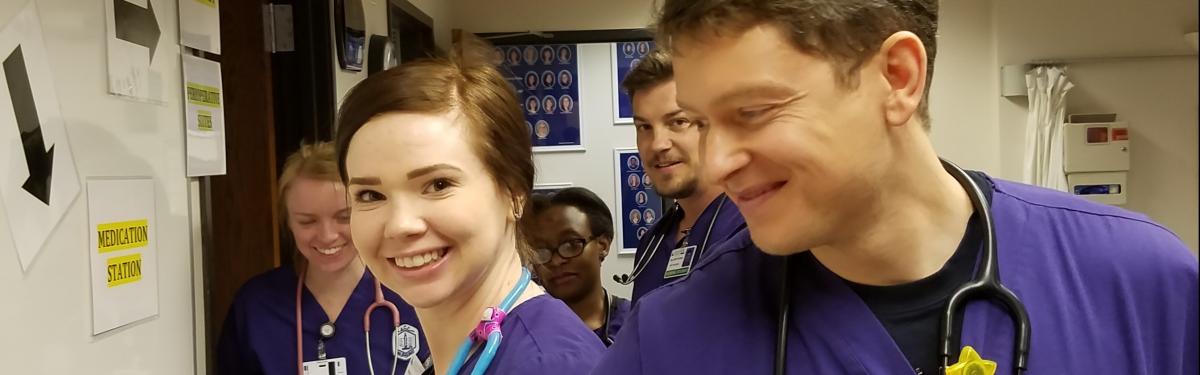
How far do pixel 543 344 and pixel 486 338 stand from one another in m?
0.08

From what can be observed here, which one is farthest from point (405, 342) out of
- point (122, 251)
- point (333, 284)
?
point (122, 251)

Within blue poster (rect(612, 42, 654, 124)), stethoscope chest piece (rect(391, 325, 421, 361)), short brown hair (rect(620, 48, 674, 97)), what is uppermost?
blue poster (rect(612, 42, 654, 124))

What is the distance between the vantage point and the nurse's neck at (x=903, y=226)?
80cm

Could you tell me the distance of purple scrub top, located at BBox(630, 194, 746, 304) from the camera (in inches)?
72.2

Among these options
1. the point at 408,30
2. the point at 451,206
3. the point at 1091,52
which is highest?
the point at 408,30

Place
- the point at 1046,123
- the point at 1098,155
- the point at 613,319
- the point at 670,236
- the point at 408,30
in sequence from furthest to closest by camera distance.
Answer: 1. the point at 1046,123
2. the point at 1098,155
3. the point at 408,30
4. the point at 613,319
5. the point at 670,236

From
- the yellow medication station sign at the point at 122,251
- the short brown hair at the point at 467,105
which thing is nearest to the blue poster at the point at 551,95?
the yellow medication station sign at the point at 122,251

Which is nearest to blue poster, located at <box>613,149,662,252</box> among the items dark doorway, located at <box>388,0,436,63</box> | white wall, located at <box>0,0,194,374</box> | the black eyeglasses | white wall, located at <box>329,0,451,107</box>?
white wall, located at <box>329,0,451,107</box>

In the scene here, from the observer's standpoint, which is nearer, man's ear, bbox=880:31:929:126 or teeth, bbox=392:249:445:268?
man's ear, bbox=880:31:929:126

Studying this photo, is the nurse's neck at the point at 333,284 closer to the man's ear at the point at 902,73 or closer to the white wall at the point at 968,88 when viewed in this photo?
the man's ear at the point at 902,73

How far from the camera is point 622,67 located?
4027 millimetres

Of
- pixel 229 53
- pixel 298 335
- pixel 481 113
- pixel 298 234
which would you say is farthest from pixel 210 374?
pixel 481 113

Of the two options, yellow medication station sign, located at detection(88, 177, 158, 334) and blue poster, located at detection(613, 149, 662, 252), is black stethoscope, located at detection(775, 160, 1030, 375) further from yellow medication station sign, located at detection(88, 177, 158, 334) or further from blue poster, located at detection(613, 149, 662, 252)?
blue poster, located at detection(613, 149, 662, 252)

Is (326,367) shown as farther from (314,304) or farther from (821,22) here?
(821,22)
